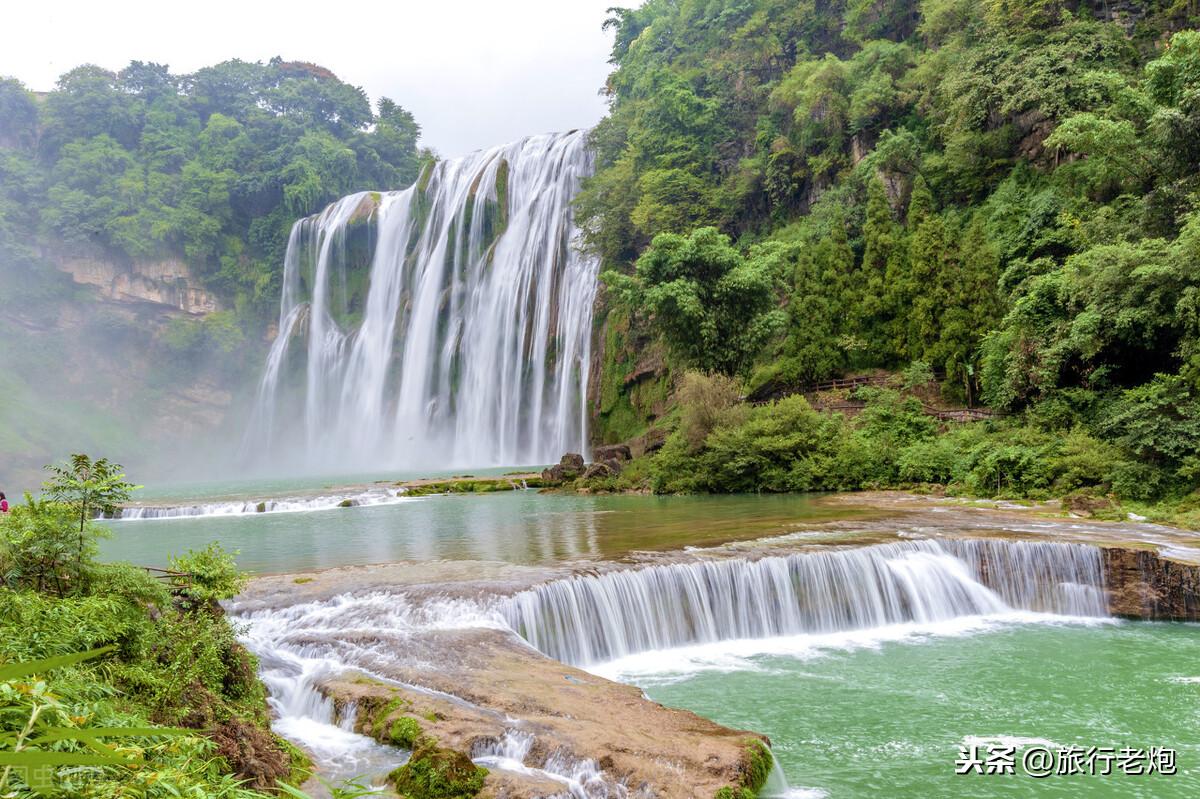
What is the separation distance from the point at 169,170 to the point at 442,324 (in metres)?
32.6

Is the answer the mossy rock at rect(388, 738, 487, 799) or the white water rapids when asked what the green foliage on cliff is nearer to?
the white water rapids

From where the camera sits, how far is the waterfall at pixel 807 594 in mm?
9602

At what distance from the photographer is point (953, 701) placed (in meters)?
7.61

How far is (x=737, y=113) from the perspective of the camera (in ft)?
120

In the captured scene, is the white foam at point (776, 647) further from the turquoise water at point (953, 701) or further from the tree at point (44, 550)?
the tree at point (44, 550)

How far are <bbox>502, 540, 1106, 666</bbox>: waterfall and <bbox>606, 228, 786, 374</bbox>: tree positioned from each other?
1485 cm

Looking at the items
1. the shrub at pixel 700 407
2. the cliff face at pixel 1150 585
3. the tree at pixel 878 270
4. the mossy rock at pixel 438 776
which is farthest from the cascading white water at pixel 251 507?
the mossy rock at pixel 438 776

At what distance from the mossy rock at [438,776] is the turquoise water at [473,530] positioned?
5.86 metres

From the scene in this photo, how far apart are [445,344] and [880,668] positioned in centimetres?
3487

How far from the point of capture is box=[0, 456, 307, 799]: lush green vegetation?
10.8 ft

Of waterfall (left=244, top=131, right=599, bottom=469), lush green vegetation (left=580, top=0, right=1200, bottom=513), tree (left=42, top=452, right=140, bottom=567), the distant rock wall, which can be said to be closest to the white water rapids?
tree (left=42, top=452, right=140, bottom=567)

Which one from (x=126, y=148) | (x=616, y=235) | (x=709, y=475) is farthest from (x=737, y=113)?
(x=126, y=148)

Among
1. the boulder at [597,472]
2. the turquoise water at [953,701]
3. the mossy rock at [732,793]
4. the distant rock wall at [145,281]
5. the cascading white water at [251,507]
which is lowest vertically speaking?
the turquoise water at [953,701]

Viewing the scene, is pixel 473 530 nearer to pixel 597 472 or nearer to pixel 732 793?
pixel 597 472
